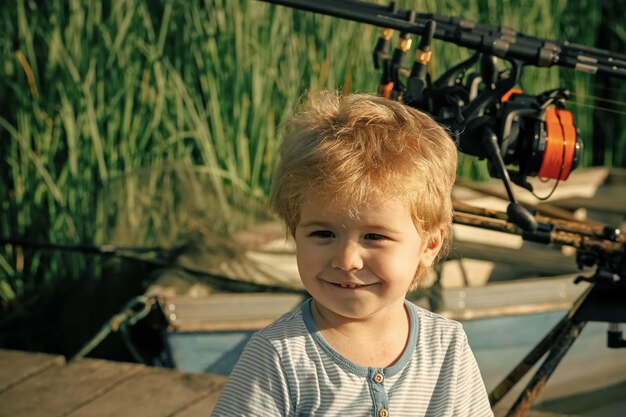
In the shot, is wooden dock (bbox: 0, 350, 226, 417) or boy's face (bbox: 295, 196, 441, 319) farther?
wooden dock (bbox: 0, 350, 226, 417)

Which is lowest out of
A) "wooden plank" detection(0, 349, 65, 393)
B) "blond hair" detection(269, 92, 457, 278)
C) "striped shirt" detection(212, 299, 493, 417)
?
"wooden plank" detection(0, 349, 65, 393)

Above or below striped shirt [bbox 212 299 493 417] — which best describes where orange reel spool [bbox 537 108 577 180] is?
above

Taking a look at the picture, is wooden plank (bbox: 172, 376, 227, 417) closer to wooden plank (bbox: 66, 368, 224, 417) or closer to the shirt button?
wooden plank (bbox: 66, 368, 224, 417)

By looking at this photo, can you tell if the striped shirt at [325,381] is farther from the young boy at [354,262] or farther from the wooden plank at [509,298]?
the wooden plank at [509,298]

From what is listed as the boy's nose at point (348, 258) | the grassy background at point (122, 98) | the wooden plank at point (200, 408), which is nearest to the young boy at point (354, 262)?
the boy's nose at point (348, 258)

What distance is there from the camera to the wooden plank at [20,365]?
309 centimetres

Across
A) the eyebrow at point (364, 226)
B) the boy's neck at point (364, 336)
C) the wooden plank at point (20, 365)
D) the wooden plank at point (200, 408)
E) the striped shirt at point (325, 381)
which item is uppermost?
the eyebrow at point (364, 226)

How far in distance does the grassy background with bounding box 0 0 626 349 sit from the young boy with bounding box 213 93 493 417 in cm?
254

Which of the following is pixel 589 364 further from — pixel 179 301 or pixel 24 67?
pixel 24 67

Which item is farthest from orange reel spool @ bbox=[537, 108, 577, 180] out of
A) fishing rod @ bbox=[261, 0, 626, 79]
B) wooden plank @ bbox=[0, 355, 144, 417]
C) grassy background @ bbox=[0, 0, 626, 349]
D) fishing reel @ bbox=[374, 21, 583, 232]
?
grassy background @ bbox=[0, 0, 626, 349]

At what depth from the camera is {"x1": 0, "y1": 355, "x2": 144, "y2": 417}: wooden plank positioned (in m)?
2.91

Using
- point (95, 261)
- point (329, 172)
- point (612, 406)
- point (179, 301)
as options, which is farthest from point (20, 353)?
point (612, 406)

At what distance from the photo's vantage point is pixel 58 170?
4.75 m

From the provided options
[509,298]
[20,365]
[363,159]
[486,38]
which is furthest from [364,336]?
[509,298]
